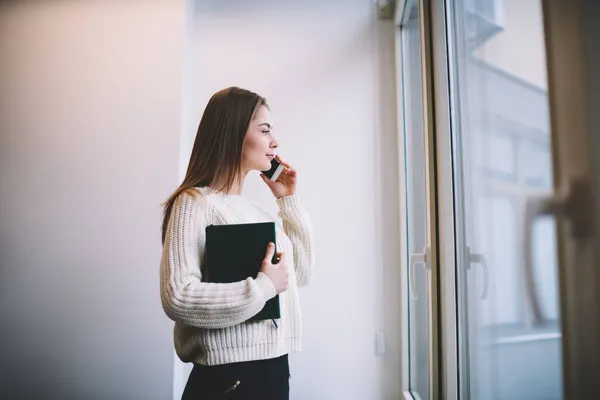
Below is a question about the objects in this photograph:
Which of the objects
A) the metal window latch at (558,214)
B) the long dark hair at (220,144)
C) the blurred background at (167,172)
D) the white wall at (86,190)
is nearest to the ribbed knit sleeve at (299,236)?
the long dark hair at (220,144)

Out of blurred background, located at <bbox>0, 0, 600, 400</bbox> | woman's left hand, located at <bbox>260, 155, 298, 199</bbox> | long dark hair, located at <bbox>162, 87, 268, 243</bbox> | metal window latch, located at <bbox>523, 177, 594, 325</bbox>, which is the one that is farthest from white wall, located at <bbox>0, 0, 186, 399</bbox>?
metal window latch, located at <bbox>523, 177, 594, 325</bbox>

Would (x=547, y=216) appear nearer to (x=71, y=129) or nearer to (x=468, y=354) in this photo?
(x=468, y=354)

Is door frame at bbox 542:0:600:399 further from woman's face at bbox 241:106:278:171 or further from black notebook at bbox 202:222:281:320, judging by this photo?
woman's face at bbox 241:106:278:171

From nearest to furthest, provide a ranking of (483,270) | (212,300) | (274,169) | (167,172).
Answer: (212,300), (483,270), (274,169), (167,172)

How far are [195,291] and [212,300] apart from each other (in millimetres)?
41

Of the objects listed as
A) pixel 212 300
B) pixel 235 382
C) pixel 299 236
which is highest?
pixel 299 236

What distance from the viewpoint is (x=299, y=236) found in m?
1.17

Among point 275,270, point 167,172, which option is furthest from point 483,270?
point 167,172

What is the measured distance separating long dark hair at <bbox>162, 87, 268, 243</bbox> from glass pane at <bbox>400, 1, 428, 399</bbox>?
0.75 metres

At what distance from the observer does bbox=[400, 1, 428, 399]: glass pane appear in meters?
1.46

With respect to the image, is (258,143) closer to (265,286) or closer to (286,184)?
(286,184)

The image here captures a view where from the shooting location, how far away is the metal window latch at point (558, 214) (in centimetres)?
47

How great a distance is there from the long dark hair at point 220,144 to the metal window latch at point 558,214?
2.19 ft

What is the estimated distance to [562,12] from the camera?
1.66 feet
